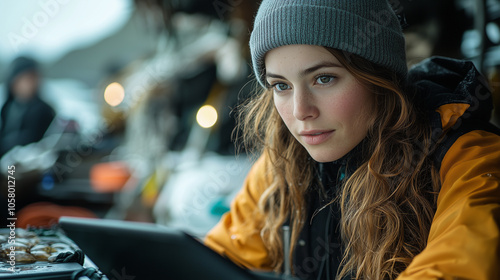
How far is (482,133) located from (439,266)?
1.28 ft

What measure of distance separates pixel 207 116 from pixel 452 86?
2.39m

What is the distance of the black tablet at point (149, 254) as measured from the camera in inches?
24.9

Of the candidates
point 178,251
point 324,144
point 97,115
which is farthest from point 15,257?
point 97,115

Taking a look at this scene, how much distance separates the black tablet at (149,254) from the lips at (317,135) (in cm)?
35

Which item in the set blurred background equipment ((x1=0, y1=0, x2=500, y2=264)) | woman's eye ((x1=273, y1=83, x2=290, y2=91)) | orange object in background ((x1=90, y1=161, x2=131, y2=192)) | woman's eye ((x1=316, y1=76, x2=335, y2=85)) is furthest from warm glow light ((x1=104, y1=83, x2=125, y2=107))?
woman's eye ((x1=316, y1=76, x2=335, y2=85))

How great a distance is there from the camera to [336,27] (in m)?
0.93

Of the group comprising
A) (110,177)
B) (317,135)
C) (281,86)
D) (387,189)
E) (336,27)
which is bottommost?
(110,177)

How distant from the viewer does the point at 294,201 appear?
1180 millimetres

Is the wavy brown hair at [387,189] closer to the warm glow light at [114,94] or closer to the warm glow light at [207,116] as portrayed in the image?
the warm glow light at [207,116]

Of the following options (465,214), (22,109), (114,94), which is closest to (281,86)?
(465,214)

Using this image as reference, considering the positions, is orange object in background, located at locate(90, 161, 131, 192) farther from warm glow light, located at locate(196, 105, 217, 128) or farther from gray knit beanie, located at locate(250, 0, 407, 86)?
gray knit beanie, located at locate(250, 0, 407, 86)

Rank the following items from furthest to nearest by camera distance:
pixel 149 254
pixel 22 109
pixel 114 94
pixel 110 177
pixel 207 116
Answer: pixel 114 94, pixel 110 177, pixel 22 109, pixel 207 116, pixel 149 254

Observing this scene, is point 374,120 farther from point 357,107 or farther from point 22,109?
point 22,109

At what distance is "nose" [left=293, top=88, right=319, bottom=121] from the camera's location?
3.05 ft
